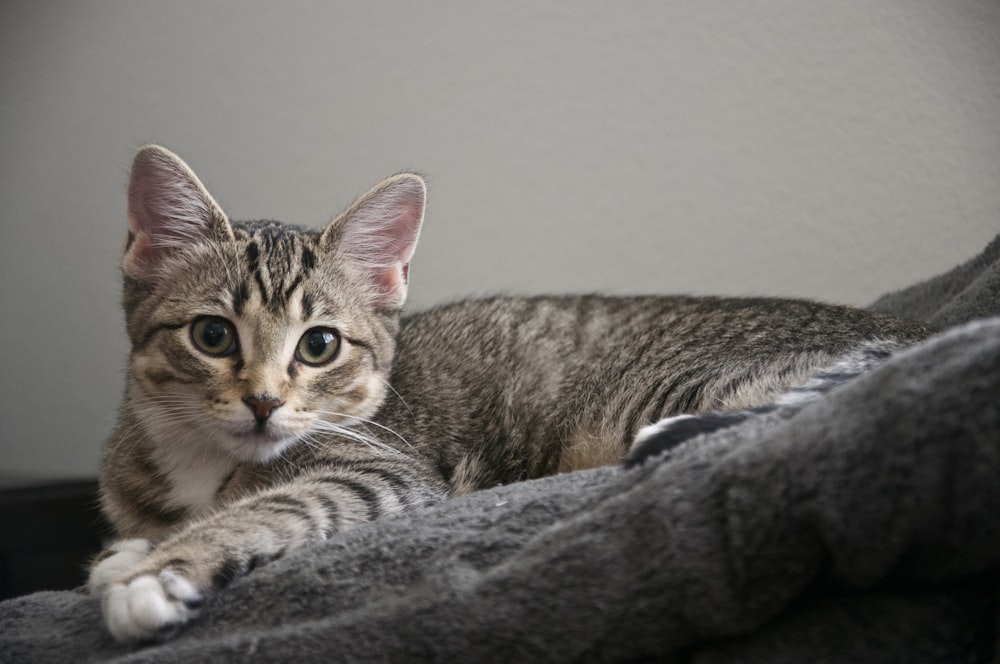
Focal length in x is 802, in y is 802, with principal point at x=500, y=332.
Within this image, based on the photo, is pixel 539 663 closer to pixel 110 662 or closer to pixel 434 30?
pixel 110 662

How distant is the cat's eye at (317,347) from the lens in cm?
147

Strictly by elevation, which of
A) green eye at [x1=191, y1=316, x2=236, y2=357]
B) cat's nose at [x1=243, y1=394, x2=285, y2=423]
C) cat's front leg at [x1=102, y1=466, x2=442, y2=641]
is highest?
green eye at [x1=191, y1=316, x2=236, y2=357]

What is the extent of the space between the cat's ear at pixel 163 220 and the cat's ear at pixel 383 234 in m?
0.22

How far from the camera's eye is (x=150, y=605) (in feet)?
3.23

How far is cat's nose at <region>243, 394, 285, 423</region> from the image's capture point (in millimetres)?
1322

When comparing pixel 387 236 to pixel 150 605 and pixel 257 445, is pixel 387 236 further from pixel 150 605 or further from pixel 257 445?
pixel 150 605

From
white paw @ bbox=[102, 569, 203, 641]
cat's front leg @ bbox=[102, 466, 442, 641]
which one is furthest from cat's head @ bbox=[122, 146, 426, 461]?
white paw @ bbox=[102, 569, 203, 641]

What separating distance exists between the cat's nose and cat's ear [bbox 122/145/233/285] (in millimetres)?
385

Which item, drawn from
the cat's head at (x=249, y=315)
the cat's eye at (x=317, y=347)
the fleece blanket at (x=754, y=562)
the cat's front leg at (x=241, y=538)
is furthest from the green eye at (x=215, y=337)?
the fleece blanket at (x=754, y=562)

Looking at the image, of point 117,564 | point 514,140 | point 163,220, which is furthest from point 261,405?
point 514,140

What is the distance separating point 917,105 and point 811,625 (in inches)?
97.0

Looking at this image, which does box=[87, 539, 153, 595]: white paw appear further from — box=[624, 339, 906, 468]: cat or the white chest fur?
box=[624, 339, 906, 468]: cat

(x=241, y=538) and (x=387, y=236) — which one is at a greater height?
(x=387, y=236)

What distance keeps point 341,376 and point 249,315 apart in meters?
0.20
